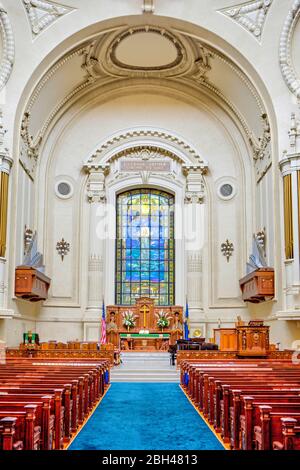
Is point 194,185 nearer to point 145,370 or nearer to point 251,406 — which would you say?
point 145,370

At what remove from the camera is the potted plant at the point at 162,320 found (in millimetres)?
22484

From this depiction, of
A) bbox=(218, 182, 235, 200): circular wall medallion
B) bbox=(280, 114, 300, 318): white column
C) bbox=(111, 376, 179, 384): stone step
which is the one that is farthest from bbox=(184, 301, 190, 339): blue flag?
bbox=(111, 376, 179, 384): stone step

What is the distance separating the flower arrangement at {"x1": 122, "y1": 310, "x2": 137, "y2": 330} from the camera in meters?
22.4

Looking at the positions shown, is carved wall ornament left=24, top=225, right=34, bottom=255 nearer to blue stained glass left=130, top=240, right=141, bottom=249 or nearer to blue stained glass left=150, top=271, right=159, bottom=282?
blue stained glass left=130, top=240, right=141, bottom=249

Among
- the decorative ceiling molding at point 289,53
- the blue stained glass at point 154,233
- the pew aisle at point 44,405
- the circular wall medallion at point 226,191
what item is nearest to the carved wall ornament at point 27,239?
the blue stained glass at point 154,233

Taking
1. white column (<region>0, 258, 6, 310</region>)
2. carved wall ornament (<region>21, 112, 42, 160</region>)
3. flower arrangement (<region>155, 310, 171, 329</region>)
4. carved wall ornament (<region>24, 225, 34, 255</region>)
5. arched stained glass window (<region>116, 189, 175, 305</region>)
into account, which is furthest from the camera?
arched stained glass window (<region>116, 189, 175, 305</region>)

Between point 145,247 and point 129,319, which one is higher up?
point 145,247

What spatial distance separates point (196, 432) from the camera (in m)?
7.32

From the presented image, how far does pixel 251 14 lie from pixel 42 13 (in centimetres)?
690

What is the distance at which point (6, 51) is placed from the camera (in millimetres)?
17953

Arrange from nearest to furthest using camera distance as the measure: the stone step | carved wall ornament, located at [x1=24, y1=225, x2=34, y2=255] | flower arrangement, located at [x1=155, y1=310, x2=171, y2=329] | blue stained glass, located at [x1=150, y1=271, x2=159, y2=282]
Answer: the stone step
carved wall ornament, located at [x1=24, y1=225, x2=34, y2=255]
flower arrangement, located at [x1=155, y1=310, x2=171, y2=329]
blue stained glass, located at [x1=150, y1=271, x2=159, y2=282]

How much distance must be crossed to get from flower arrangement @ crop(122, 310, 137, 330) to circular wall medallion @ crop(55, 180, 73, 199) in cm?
529

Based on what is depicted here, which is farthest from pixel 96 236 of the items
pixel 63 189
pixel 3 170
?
pixel 3 170
